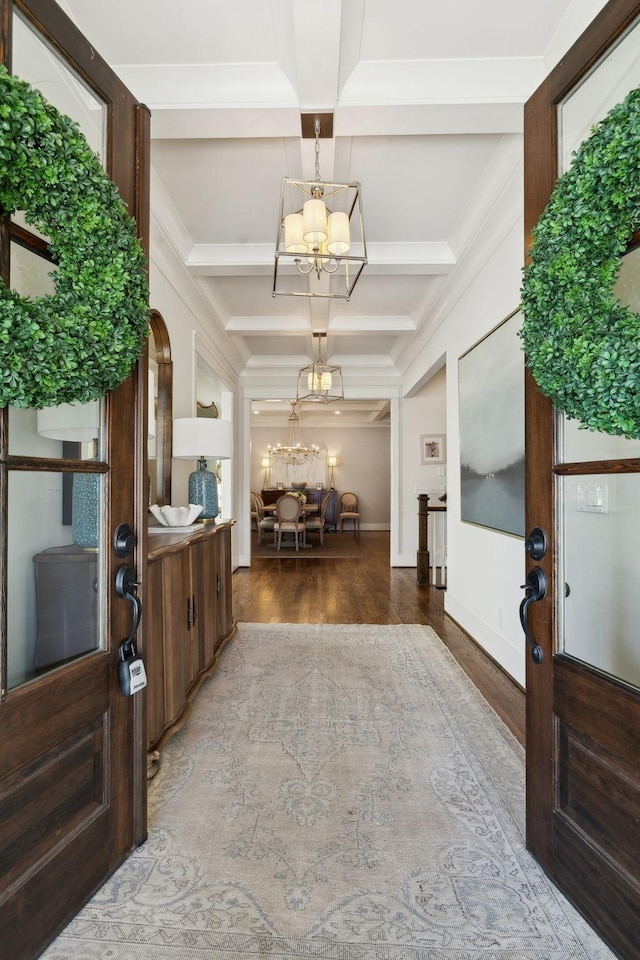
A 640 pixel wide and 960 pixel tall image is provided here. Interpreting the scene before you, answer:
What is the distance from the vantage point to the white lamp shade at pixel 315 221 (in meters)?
2.32

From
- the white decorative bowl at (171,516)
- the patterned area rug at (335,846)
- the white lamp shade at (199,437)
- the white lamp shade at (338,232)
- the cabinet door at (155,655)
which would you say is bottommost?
the patterned area rug at (335,846)

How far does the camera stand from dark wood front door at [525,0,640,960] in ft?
3.87

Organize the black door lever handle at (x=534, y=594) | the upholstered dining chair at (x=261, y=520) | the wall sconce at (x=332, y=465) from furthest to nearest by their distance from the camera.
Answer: the wall sconce at (x=332, y=465) → the upholstered dining chair at (x=261, y=520) → the black door lever handle at (x=534, y=594)

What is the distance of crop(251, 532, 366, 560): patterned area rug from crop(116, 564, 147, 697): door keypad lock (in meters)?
6.29

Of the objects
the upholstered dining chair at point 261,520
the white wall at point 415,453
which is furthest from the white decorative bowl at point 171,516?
the upholstered dining chair at point 261,520

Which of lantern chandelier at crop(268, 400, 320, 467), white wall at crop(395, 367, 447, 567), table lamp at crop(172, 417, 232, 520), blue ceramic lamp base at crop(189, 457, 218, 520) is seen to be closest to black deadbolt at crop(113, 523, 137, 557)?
table lamp at crop(172, 417, 232, 520)

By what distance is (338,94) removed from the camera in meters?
2.13

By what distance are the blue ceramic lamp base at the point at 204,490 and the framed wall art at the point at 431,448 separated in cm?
449

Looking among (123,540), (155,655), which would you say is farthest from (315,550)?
(123,540)

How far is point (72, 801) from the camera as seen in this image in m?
1.29

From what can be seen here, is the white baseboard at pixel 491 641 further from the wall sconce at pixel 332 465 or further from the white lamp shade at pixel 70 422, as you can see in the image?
the wall sconce at pixel 332 465

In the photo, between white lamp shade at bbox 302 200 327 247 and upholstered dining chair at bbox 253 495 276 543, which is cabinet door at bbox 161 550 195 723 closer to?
white lamp shade at bbox 302 200 327 247

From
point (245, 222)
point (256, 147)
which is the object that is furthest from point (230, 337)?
point (256, 147)

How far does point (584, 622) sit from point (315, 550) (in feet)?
24.4
